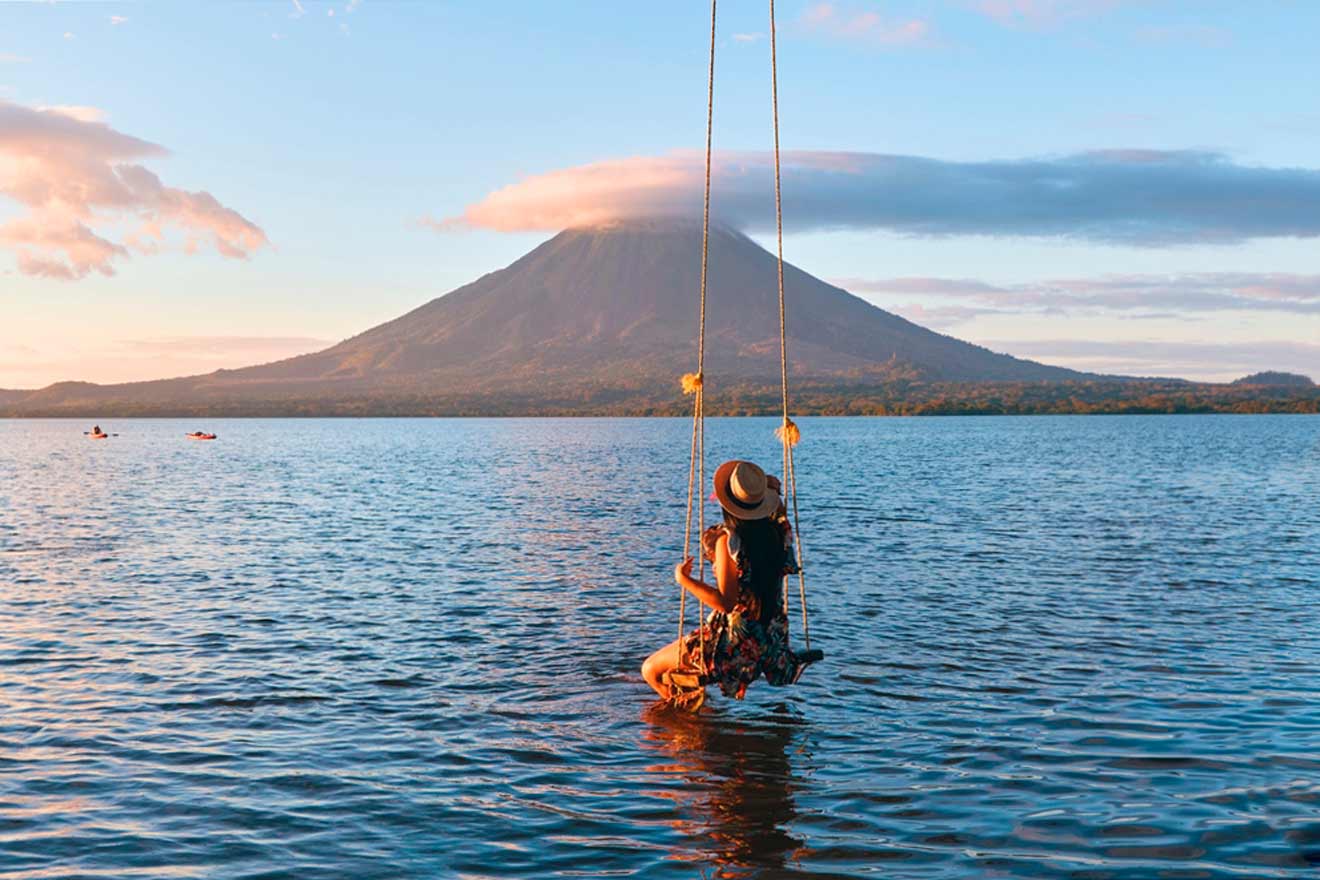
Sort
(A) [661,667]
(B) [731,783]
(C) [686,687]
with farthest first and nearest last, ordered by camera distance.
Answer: (A) [661,667] → (C) [686,687] → (B) [731,783]

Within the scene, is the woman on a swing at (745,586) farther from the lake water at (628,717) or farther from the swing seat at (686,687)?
the lake water at (628,717)

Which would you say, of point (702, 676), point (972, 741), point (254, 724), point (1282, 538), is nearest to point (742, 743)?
point (702, 676)

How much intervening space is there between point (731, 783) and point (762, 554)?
2449 mm

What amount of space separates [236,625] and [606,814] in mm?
11390

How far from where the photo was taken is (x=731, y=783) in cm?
1115

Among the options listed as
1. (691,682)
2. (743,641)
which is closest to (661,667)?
(691,682)

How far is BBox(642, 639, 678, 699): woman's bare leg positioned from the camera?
43.5ft

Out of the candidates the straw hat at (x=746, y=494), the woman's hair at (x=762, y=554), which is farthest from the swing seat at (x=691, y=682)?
the straw hat at (x=746, y=494)

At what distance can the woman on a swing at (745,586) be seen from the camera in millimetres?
12031

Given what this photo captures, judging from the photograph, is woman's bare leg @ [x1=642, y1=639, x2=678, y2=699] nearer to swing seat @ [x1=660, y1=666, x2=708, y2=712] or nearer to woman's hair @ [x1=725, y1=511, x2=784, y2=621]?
swing seat @ [x1=660, y1=666, x2=708, y2=712]

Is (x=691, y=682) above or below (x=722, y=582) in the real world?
below

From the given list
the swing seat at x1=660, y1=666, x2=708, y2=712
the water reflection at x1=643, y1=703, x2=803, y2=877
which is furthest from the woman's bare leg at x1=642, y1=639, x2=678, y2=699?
the water reflection at x1=643, y1=703, x2=803, y2=877

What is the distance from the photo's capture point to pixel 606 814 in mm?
10203

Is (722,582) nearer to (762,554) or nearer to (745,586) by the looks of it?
(745,586)
